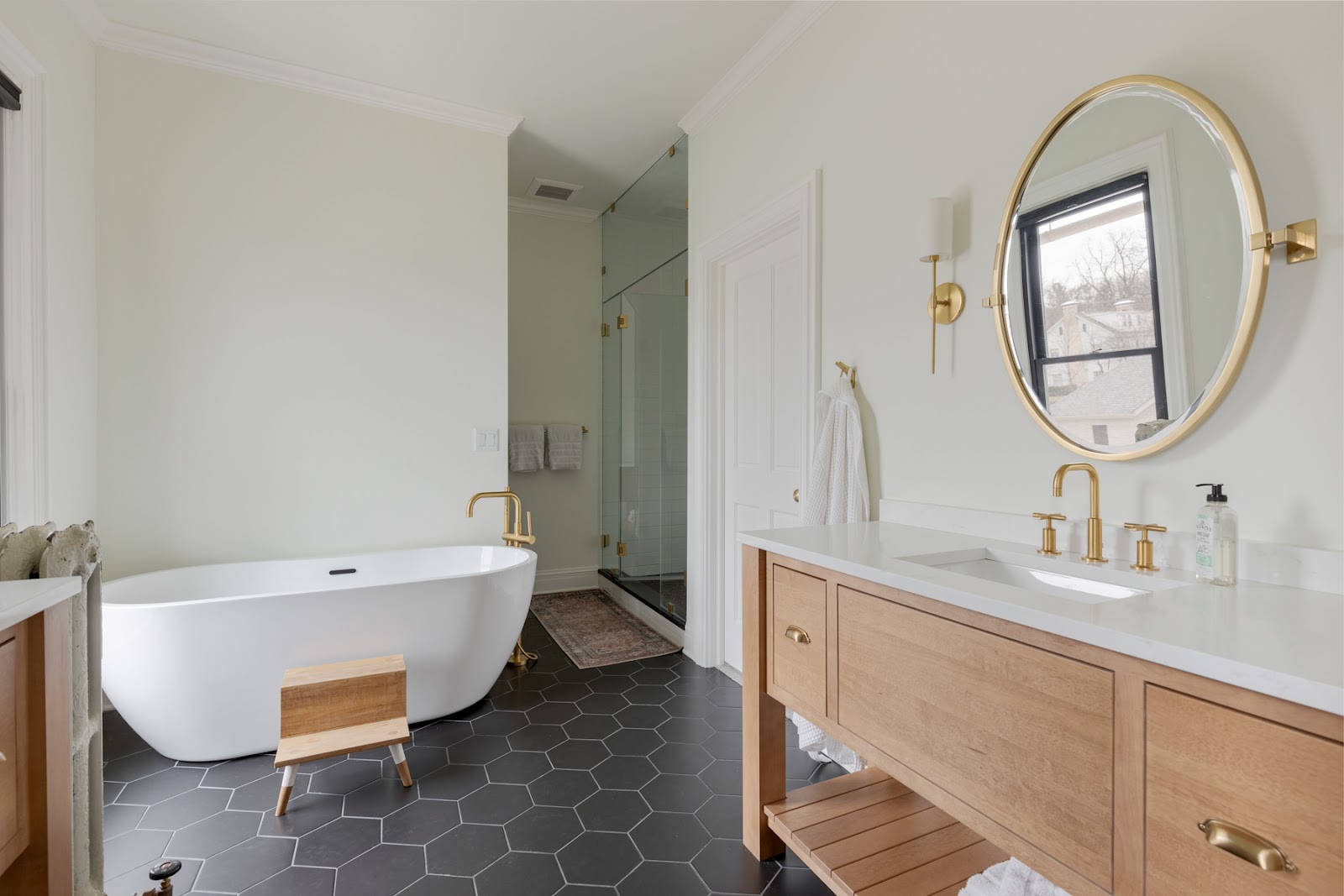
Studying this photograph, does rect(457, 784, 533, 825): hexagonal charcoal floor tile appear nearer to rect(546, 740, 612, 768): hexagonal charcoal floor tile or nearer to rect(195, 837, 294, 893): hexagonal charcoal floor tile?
rect(546, 740, 612, 768): hexagonal charcoal floor tile

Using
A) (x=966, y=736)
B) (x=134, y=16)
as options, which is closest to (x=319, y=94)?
(x=134, y=16)

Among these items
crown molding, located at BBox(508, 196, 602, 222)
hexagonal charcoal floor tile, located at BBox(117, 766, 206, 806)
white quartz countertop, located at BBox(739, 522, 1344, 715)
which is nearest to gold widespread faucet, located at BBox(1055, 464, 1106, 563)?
Result: white quartz countertop, located at BBox(739, 522, 1344, 715)

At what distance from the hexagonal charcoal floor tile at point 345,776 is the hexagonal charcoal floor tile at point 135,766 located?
551 millimetres

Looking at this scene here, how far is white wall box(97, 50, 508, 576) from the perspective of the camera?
8.82 ft

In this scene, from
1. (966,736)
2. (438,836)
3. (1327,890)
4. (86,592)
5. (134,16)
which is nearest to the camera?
(1327,890)

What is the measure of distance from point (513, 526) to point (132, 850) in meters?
1.80

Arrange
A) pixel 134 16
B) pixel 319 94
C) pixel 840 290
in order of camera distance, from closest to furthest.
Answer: pixel 840 290 < pixel 134 16 < pixel 319 94

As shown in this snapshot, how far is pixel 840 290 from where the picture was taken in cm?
219

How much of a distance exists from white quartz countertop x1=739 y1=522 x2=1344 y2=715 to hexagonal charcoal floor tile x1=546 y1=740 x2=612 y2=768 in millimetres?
1266

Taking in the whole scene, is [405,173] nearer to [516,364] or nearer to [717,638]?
[516,364]

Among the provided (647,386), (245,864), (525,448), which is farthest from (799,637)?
(525,448)

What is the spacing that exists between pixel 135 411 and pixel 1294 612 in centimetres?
359

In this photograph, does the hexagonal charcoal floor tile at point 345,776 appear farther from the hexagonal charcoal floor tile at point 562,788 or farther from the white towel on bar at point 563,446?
the white towel on bar at point 563,446

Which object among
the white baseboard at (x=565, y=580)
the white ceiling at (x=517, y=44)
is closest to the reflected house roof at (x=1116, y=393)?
the white ceiling at (x=517, y=44)
